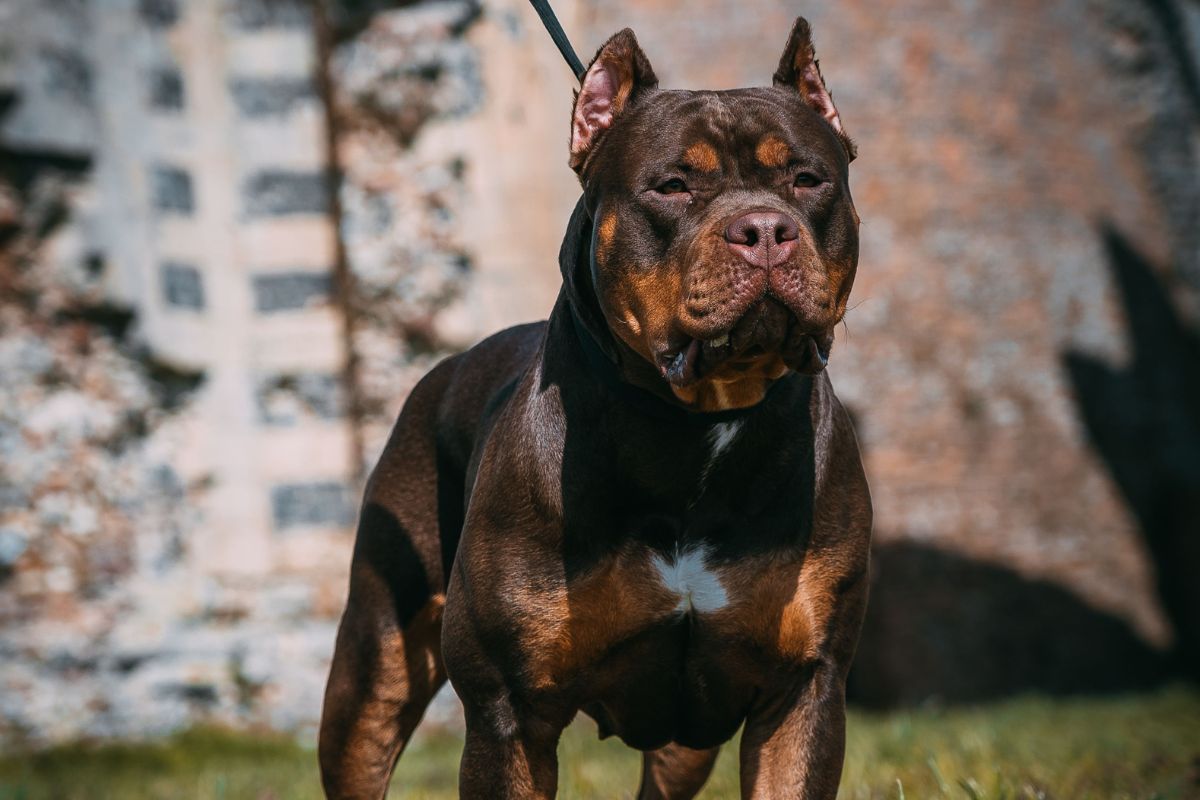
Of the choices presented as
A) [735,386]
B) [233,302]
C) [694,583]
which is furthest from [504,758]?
[233,302]

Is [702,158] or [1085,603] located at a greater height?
[702,158]

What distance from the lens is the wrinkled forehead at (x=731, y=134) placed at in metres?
2.70

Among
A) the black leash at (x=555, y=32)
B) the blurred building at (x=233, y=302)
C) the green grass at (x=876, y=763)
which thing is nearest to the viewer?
the black leash at (x=555, y=32)

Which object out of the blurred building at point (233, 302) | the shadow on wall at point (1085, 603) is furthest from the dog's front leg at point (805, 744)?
the shadow on wall at point (1085, 603)

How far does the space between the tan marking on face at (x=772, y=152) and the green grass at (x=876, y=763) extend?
1.69 meters

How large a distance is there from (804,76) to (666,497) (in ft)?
3.23

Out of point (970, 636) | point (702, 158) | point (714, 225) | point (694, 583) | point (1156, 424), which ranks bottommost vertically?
point (970, 636)

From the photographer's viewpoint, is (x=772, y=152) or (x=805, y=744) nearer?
(x=772, y=152)

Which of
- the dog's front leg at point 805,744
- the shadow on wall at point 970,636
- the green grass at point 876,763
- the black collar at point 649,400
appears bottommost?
the shadow on wall at point 970,636

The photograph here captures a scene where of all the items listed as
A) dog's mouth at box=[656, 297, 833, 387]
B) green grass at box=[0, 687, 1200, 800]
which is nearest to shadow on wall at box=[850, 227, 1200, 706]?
green grass at box=[0, 687, 1200, 800]

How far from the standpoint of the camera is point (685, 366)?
8.39 ft

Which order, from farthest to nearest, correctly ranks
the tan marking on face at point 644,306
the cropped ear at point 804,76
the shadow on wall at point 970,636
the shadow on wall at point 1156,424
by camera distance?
the shadow on wall at point 1156,424 → the shadow on wall at point 970,636 → the cropped ear at point 804,76 → the tan marking on face at point 644,306

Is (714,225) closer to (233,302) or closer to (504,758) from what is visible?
(504,758)

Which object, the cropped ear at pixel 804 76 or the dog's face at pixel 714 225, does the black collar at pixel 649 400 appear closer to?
the dog's face at pixel 714 225
